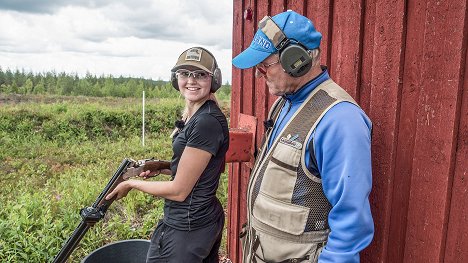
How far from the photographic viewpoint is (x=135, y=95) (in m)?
31.4

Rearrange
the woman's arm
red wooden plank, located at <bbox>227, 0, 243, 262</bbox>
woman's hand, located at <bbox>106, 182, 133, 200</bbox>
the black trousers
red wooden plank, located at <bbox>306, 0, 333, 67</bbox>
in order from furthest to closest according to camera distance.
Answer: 1. red wooden plank, located at <bbox>227, 0, 243, 262</bbox>
2. woman's hand, located at <bbox>106, 182, 133, 200</bbox>
3. red wooden plank, located at <bbox>306, 0, 333, 67</bbox>
4. the black trousers
5. the woman's arm

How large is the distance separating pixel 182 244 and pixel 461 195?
4.80 feet

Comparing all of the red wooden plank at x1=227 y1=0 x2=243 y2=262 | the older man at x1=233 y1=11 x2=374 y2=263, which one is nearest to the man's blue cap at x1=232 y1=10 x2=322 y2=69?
the older man at x1=233 y1=11 x2=374 y2=263

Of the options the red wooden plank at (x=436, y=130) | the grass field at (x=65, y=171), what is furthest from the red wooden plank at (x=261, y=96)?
the grass field at (x=65, y=171)

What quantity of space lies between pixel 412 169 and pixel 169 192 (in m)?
1.27

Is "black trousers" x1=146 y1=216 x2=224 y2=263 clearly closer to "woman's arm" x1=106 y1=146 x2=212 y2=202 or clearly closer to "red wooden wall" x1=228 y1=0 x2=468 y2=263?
"woman's arm" x1=106 y1=146 x2=212 y2=202

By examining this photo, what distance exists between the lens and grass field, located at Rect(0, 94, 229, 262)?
438cm

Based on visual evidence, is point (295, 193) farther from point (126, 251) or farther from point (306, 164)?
point (126, 251)

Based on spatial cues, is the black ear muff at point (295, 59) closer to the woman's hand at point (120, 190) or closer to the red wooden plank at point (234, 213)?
the woman's hand at point (120, 190)

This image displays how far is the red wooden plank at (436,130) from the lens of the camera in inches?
59.1

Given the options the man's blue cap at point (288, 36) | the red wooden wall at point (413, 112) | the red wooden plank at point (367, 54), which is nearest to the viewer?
the red wooden wall at point (413, 112)

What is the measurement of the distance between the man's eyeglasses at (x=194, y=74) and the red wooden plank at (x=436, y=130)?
45.8 inches

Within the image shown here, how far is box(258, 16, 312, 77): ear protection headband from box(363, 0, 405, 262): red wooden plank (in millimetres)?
443

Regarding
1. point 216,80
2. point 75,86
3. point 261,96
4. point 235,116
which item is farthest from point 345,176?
point 75,86
